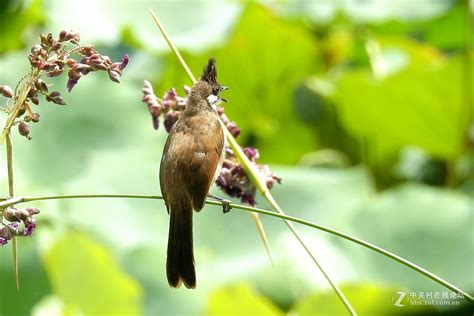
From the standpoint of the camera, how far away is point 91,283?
2465 millimetres

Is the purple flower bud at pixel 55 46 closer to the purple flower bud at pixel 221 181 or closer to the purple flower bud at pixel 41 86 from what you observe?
the purple flower bud at pixel 41 86

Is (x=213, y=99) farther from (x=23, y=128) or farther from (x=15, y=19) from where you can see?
(x=15, y=19)

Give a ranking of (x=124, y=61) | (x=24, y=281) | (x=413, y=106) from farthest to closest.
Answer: (x=413, y=106) → (x=24, y=281) → (x=124, y=61)

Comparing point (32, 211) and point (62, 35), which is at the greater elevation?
point (62, 35)

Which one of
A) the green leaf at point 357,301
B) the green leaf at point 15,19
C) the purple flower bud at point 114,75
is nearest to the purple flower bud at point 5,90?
the purple flower bud at point 114,75

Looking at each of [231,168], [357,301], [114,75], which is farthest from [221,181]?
[357,301]

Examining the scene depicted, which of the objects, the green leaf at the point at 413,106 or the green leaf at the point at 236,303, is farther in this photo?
the green leaf at the point at 413,106

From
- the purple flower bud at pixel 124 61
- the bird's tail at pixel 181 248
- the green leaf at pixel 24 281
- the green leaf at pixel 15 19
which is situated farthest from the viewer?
the green leaf at pixel 15 19

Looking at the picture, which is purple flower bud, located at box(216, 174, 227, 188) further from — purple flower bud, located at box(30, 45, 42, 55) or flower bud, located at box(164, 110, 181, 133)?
purple flower bud, located at box(30, 45, 42, 55)

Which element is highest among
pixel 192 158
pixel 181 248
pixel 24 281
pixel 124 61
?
pixel 124 61

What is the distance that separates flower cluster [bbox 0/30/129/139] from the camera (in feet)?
3.12

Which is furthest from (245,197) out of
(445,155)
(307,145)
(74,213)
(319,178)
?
(307,145)

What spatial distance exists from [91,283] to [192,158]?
1.42m

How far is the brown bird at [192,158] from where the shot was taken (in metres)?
1.12
